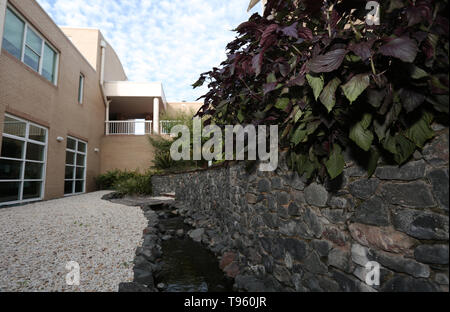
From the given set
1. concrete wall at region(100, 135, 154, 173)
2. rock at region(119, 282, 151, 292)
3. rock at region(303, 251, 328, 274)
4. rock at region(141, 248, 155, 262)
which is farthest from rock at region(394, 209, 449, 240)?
concrete wall at region(100, 135, 154, 173)

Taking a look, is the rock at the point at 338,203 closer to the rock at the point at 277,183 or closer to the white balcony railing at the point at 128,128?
the rock at the point at 277,183

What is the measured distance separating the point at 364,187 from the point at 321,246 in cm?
52

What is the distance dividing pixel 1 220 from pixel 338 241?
520 centimetres

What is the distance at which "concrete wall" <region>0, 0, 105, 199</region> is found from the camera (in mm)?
5535

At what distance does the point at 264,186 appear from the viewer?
88.9 inches

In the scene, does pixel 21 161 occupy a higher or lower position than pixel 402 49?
lower

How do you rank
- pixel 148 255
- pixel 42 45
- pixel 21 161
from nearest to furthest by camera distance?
pixel 148 255
pixel 21 161
pixel 42 45

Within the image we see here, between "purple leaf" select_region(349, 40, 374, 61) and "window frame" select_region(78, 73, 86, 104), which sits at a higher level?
"window frame" select_region(78, 73, 86, 104)

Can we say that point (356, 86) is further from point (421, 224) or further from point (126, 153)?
point (126, 153)

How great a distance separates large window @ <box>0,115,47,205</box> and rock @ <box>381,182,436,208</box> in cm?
729

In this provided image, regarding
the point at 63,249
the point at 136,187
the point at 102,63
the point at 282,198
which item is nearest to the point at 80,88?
the point at 102,63

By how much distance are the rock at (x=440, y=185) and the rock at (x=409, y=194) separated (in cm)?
3

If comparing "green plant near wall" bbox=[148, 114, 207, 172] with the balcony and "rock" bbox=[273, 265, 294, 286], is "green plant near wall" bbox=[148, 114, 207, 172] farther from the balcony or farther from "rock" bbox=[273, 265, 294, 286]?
"rock" bbox=[273, 265, 294, 286]

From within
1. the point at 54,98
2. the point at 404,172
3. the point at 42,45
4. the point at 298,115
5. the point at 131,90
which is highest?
the point at 131,90
